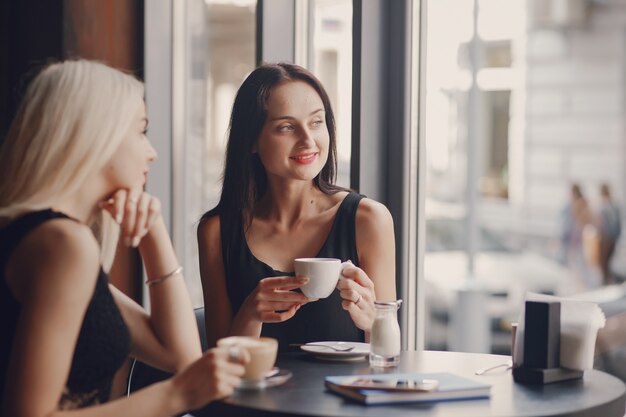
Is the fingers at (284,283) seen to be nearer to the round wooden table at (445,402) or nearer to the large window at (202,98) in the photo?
the round wooden table at (445,402)

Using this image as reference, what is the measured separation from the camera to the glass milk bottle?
1664 millimetres

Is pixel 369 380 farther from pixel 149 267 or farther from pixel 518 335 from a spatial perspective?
pixel 149 267

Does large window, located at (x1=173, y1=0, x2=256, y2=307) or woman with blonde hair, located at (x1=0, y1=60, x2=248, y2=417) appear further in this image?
large window, located at (x1=173, y1=0, x2=256, y2=307)

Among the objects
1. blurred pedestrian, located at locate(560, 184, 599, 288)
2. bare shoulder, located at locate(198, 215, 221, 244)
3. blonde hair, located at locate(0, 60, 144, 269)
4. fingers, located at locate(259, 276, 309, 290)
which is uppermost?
blonde hair, located at locate(0, 60, 144, 269)

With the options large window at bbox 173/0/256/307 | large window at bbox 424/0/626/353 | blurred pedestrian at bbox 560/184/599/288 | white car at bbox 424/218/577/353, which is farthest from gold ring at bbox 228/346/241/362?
white car at bbox 424/218/577/353

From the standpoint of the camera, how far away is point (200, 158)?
390cm

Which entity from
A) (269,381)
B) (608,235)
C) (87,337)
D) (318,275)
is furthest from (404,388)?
(608,235)

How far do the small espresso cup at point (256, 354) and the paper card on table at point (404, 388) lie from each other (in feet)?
0.39

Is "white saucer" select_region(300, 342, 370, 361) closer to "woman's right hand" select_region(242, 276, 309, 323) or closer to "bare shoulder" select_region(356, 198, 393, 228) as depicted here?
"woman's right hand" select_region(242, 276, 309, 323)

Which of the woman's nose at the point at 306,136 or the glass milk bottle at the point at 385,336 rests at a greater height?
the woman's nose at the point at 306,136

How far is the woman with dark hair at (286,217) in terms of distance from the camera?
217 cm

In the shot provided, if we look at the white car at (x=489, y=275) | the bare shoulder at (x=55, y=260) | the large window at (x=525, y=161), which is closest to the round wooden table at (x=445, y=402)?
the bare shoulder at (x=55, y=260)

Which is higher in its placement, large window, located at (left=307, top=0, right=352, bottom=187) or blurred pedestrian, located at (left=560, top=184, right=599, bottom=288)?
large window, located at (left=307, top=0, right=352, bottom=187)

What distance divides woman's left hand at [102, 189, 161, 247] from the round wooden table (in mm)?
355
